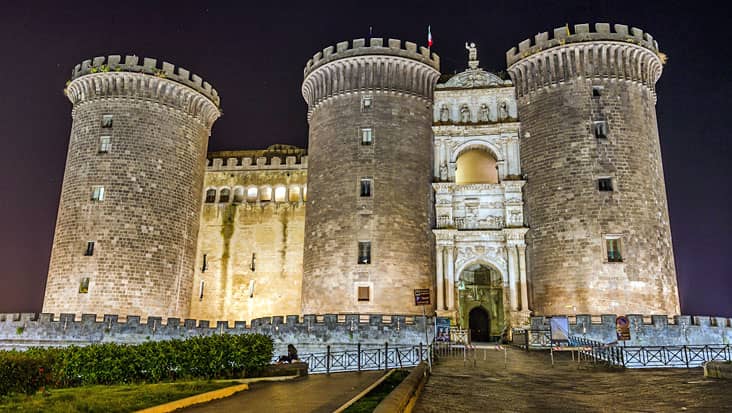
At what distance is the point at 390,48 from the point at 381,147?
6.15 metres

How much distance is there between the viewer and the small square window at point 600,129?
104ft

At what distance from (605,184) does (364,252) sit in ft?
43.5

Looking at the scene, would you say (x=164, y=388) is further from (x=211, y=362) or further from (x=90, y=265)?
(x=90, y=265)

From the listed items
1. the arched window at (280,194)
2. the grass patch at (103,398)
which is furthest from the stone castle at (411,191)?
the grass patch at (103,398)

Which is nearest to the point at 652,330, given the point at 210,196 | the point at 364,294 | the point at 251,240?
the point at 364,294

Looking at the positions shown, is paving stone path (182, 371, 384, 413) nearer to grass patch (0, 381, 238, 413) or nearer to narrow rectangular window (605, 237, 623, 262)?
grass patch (0, 381, 238, 413)

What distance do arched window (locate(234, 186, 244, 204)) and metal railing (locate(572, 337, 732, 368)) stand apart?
23974 millimetres

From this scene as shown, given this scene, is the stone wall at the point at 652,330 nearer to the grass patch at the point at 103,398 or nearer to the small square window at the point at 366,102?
the small square window at the point at 366,102

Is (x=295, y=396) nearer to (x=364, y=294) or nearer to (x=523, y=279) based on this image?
(x=364, y=294)

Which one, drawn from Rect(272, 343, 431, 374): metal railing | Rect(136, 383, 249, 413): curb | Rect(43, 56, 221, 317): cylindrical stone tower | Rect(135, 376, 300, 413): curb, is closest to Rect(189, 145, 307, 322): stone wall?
Rect(43, 56, 221, 317): cylindrical stone tower

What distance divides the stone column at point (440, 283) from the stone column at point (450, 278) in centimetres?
31

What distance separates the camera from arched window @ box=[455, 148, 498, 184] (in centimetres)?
3831

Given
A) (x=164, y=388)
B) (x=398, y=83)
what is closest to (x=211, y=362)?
(x=164, y=388)

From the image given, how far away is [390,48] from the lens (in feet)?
114
